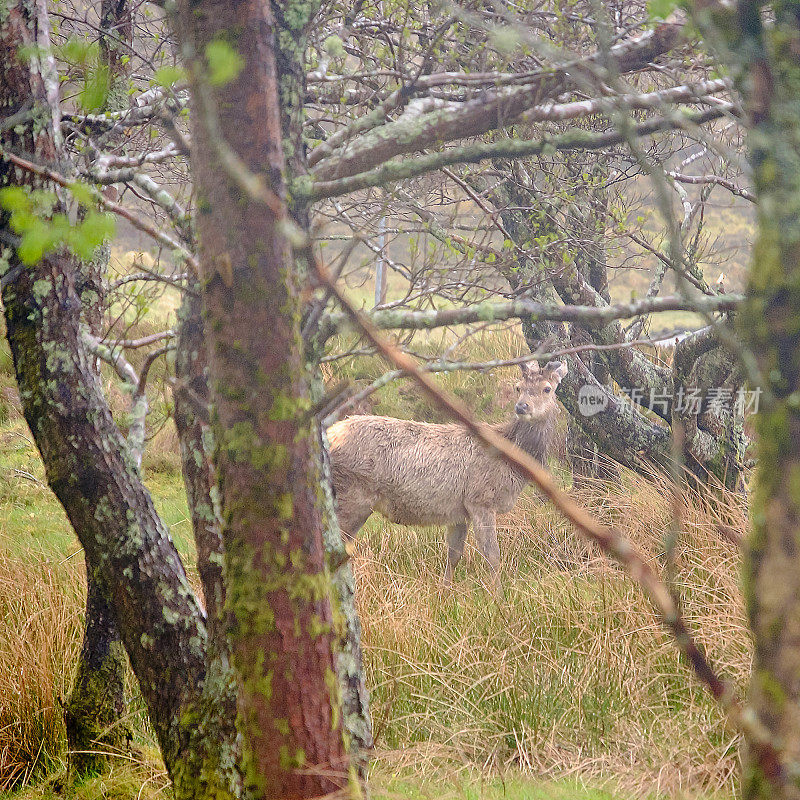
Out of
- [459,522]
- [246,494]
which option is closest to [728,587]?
[459,522]

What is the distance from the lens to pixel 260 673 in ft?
6.61

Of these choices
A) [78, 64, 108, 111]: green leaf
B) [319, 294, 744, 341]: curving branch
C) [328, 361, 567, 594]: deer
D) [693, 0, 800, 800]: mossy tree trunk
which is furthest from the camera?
[328, 361, 567, 594]: deer

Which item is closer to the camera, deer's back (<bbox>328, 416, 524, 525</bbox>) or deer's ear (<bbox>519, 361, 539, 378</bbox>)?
deer's back (<bbox>328, 416, 524, 525</bbox>)

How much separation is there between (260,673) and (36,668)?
3.41 meters

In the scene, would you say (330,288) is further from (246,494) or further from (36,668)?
(36,668)

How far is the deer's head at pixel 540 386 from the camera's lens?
8.04m

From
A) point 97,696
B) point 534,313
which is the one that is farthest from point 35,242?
point 97,696

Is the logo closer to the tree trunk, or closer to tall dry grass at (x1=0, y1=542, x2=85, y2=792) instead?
tall dry grass at (x1=0, y1=542, x2=85, y2=792)

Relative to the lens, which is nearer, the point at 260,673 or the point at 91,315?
the point at 260,673

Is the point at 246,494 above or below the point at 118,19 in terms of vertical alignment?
below

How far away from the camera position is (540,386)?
8.12m

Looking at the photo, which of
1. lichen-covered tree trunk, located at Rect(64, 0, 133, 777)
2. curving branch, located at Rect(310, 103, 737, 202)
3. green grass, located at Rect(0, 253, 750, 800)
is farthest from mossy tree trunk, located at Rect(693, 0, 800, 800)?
lichen-covered tree trunk, located at Rect(64, 0, 133, 777)

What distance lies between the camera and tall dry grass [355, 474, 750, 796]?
4230 mm

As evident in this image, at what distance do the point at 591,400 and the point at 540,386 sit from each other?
26.9 inches
